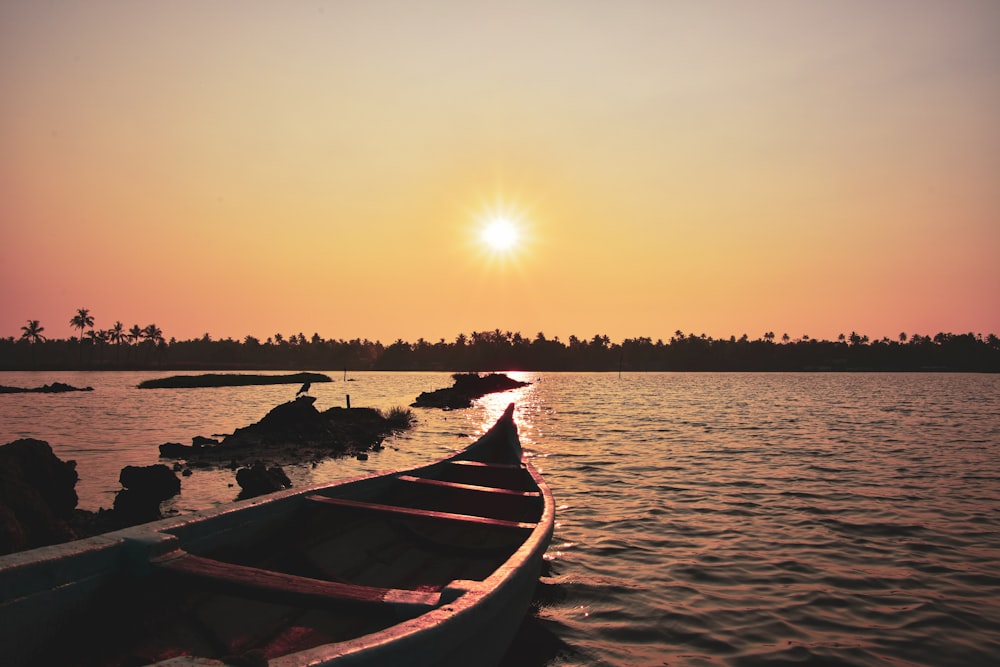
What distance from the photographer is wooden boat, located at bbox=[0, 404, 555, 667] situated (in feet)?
11.8

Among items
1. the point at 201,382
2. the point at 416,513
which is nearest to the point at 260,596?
the point at 416,513

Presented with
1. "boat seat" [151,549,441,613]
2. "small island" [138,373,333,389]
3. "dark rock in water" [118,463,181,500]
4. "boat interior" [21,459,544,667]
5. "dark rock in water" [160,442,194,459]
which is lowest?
"small island" [138,373,333,389]

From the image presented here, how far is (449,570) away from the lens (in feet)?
21.9

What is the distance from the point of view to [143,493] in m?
12.0

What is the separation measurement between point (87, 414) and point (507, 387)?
57.8m

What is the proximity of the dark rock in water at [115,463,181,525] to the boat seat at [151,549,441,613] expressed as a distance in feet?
26.4

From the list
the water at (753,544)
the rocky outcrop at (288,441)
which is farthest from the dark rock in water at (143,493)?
the rocky outcrop at (288,441)

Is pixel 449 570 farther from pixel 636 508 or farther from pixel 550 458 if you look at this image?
pixel 550 458

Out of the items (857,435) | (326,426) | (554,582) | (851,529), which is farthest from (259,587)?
(857,435)

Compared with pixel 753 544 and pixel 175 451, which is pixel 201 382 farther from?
pixel 753 544

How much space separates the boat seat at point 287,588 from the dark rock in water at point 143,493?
317 inches

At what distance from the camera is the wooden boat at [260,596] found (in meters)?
3.58

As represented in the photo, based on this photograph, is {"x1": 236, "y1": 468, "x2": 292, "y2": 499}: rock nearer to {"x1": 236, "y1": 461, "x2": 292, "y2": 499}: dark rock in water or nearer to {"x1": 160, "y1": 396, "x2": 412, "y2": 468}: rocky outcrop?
{"x1": 236, "y1": 461, "x2": 292, "y2": 499}: dark rock in water

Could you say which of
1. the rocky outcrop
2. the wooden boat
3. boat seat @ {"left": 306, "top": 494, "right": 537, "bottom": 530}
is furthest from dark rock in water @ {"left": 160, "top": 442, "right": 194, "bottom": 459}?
the wooden boat
